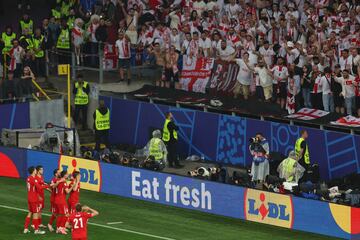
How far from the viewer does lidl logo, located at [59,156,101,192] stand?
38094 millimetres

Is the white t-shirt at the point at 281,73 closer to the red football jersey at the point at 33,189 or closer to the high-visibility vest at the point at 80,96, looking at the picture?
the high-visibility vest at the point at 80,96

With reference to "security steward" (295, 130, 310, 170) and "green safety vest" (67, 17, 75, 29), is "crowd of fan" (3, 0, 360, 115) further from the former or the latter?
"security steward" (295, 130, 310, 170)

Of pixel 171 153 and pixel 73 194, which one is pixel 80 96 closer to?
pixel 171 153

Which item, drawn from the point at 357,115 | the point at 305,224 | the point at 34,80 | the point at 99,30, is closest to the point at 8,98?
the point at 34,80

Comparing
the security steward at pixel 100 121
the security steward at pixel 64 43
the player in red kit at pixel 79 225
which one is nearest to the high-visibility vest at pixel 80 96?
the security steward at pixel 100 121

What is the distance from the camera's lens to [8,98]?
44.2 m

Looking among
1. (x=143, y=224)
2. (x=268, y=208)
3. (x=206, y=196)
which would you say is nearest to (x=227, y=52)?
(x=206, y=196)

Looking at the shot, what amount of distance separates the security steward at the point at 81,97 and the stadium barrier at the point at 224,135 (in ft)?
2.14

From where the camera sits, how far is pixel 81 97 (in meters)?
44.4

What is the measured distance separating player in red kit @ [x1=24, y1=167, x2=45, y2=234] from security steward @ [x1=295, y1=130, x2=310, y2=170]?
25.4 ft

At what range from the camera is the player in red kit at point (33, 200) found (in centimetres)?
3412

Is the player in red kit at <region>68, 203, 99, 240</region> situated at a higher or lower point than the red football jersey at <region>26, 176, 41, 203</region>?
lower

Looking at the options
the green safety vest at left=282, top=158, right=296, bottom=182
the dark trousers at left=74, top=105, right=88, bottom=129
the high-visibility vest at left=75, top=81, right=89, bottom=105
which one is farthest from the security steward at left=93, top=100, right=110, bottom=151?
the green safety vest at left=282, top=158, right=296, bottom=182

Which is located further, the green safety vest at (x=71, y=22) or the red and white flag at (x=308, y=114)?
the green safety vest at (x=71, y=22)
